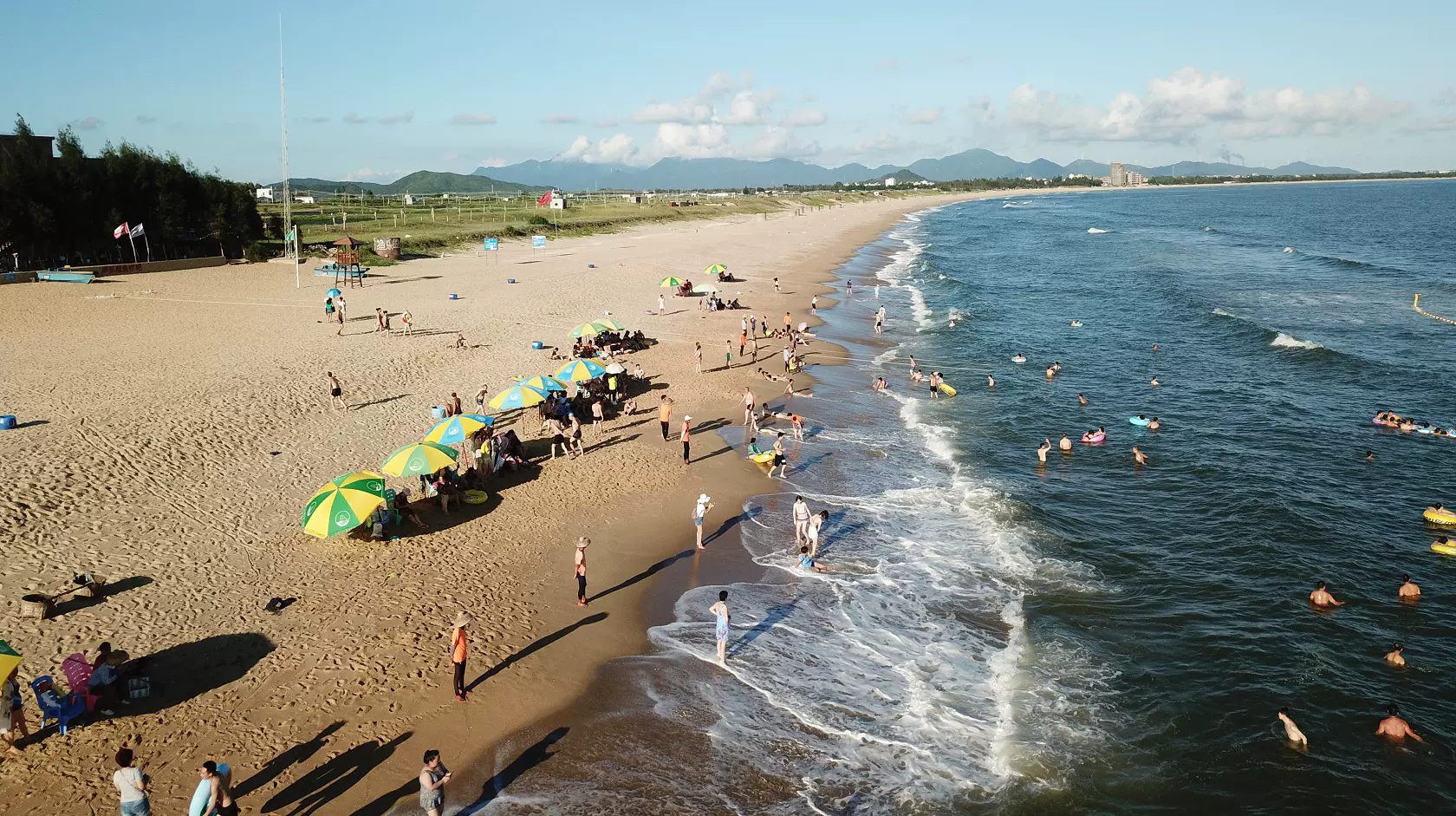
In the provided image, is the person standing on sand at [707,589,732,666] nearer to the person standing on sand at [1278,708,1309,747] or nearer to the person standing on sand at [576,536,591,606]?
the person standing on sand at [576,536,591,606]

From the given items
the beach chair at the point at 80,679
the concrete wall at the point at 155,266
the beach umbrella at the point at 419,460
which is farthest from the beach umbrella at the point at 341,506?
the concrete wall at the point at 155,266

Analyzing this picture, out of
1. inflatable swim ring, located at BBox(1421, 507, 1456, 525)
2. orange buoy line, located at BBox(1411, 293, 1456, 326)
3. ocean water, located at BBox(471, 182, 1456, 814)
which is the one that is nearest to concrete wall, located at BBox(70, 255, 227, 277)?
ocean water, located at BBox(471, 182, 1456, 814)

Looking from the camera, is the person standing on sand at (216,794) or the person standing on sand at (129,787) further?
the person standing on sand at (216,794)

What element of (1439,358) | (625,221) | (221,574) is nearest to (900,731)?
(221,574)

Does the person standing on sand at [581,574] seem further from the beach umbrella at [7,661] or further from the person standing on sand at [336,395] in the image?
the person standing on sand at [336,395]

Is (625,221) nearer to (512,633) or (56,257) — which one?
(56,257)

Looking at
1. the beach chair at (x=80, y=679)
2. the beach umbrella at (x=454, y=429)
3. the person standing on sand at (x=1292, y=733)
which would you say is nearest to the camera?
the beach chair at (x=80, y=679)
